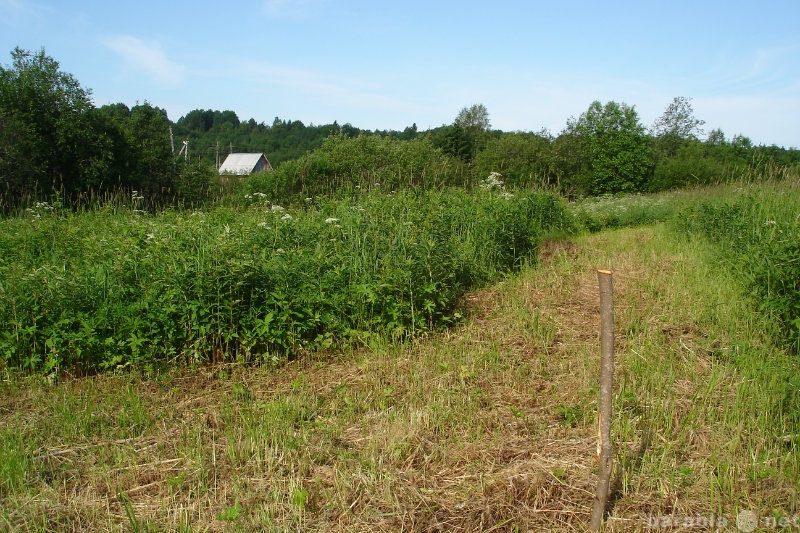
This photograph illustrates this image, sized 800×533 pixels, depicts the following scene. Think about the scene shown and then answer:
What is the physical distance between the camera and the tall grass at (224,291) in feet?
15.2

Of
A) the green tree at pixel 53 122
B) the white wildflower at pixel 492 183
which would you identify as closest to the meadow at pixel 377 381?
the white wildflower at pixel 492 183

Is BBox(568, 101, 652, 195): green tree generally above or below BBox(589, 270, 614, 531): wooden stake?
above

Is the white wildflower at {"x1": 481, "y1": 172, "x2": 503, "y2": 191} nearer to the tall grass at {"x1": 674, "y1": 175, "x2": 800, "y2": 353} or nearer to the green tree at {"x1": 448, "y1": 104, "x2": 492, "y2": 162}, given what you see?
the tall grass at {"x1": 674, "y1": 175, "x2": 800, "y2": 353}

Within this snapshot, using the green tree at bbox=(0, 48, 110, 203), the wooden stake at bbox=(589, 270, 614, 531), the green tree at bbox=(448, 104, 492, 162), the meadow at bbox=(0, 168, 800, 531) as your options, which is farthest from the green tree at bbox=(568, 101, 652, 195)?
the wooden stake at bbox=(589, 270, 614, 531)

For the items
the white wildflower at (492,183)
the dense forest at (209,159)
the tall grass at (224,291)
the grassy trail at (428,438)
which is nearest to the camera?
the grassy trail at (428,438)

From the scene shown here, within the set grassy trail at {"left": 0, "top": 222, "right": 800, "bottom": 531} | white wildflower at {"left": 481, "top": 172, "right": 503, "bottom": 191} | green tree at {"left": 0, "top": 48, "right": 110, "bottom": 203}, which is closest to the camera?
grassy trail at {"left": 0, "top": 222, "right": 800, "bottom": 531}

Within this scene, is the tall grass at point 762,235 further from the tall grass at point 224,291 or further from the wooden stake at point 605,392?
the tall grass at point 224,291

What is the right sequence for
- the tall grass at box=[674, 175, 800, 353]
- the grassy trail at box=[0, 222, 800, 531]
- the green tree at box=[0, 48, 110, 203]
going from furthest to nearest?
the green tree at box=[0, 48, 110, 203] → the tall grass at box=[674, 175, 800, 353] → the grassy trail at box=[0, 222, 800, 531]

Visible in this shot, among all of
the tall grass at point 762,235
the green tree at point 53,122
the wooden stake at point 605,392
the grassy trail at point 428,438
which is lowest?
the grassy trail at point 428,438

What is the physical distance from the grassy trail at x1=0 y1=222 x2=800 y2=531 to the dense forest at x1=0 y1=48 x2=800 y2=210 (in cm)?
680

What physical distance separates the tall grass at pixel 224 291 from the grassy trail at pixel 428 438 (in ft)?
1.00

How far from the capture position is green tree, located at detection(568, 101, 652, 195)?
46.5 m

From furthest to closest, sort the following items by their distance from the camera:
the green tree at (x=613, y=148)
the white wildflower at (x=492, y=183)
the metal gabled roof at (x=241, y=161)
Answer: the metal gabled roof at (x=241, y=161) < the green tree at (x=613, y=148) < the white wildflower at (x=492, y=183)

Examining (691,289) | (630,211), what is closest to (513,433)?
(691,289)
